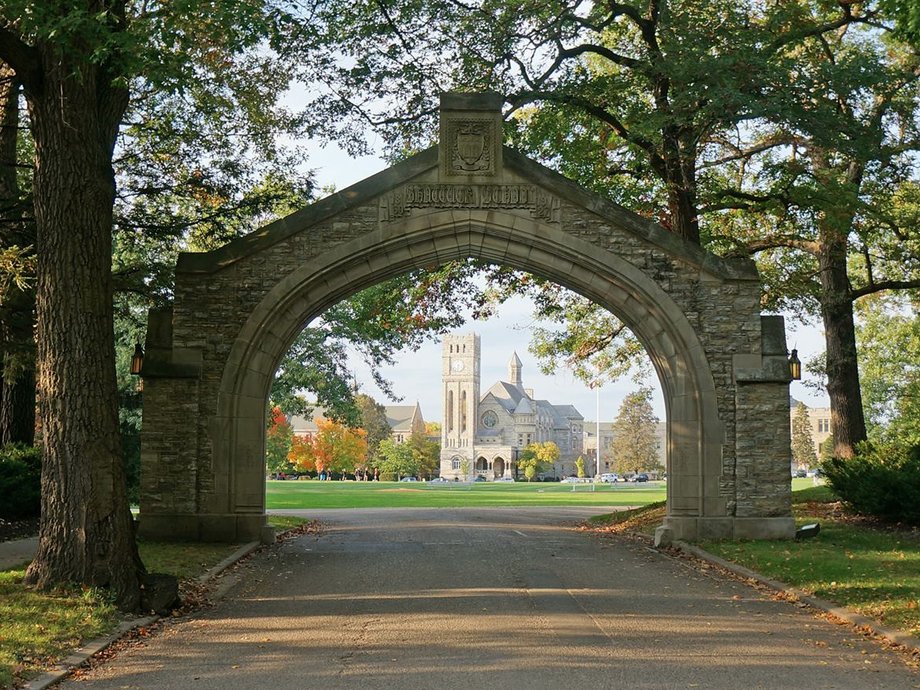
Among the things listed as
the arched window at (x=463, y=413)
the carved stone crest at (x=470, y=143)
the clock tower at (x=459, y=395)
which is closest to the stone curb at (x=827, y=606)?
the carved stone crest at (x=470, y=143)

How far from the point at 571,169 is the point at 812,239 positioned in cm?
593

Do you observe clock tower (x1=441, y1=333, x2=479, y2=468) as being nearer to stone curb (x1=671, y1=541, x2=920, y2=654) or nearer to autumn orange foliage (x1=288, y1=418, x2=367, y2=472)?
autumn orange foliage (x1=288, y1=418, x2=367, y2=472)

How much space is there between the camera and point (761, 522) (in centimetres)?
1542

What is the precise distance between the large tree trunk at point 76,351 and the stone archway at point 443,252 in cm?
562

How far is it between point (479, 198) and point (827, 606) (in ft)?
27.8

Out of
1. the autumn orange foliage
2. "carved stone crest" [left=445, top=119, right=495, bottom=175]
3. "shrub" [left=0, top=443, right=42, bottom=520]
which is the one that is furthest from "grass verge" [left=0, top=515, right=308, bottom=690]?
the autumn orange foliage

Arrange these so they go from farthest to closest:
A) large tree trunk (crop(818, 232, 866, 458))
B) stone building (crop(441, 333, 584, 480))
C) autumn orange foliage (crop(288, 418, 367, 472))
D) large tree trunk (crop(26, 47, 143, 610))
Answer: stone building (crop(441, 333, 584, 480)) → autumn orange foliage (crop(288, 418, 367, 472)) → large tree trunk (crop(818, 232, 866, 458)) → large tree trunk (crop(26, 47, 143, 610))

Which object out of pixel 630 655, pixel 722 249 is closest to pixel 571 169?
pixel 722 249

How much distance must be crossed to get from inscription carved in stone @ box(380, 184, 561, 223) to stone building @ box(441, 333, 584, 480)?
10205cm

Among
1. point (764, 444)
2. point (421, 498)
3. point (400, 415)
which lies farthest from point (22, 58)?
point (400, 415)

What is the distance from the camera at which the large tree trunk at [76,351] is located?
9.17m

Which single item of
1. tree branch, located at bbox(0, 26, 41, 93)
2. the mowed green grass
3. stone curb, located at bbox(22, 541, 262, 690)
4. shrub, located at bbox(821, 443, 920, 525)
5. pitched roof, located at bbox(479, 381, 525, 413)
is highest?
pitched roof, located at bbox(479, 381, 525, 413)

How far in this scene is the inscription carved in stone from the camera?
619 inches

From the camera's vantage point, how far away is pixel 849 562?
12414 millimetres
